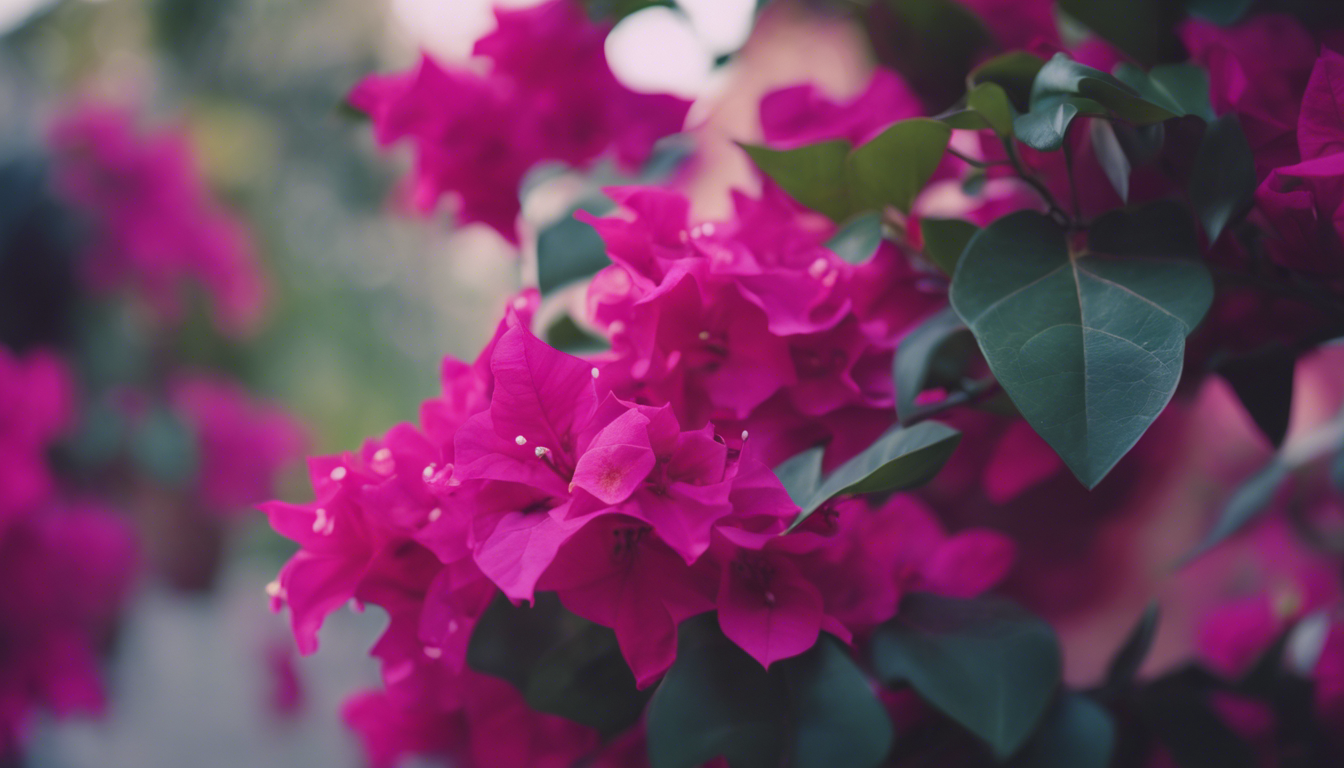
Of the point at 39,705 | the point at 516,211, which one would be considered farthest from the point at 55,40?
the point at 516,211

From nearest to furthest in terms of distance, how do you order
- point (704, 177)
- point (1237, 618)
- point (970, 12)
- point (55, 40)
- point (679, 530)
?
point (679, 530), point (970, 12), point (1237, 618), point (704, 177), point (55, 40)

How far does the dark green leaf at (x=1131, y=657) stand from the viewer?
0.46 metres

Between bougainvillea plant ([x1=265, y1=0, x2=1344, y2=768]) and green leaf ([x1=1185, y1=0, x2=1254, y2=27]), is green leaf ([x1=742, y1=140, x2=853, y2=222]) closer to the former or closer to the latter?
bougainvillea plant ([x1=265, y1=0, x2=1344, y2=768])

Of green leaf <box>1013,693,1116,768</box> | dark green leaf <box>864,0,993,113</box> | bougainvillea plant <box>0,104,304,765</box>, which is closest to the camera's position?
green leaf <box>1013,693,1116,768</box>

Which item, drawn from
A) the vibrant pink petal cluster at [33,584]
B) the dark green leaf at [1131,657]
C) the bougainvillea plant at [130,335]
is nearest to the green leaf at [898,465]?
the dark green leaf at [1131,657]

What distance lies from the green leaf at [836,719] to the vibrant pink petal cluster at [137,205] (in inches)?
47.5

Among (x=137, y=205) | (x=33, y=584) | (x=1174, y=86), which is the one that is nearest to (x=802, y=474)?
(x=1174, y=86)

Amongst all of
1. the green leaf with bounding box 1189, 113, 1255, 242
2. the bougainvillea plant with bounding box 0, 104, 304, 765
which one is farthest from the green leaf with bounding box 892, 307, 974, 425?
the bougainvillea plant with bounding box 0, 104, 304, 765

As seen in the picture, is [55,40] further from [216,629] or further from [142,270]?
[216,629]

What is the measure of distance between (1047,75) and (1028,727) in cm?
27

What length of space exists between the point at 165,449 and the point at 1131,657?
3.88 feet

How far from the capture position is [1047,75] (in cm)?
32

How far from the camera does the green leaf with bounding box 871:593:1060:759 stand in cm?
35

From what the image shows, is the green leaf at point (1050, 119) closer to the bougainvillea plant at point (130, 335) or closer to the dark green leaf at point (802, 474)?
the dark green leaf at point (802, 474)
